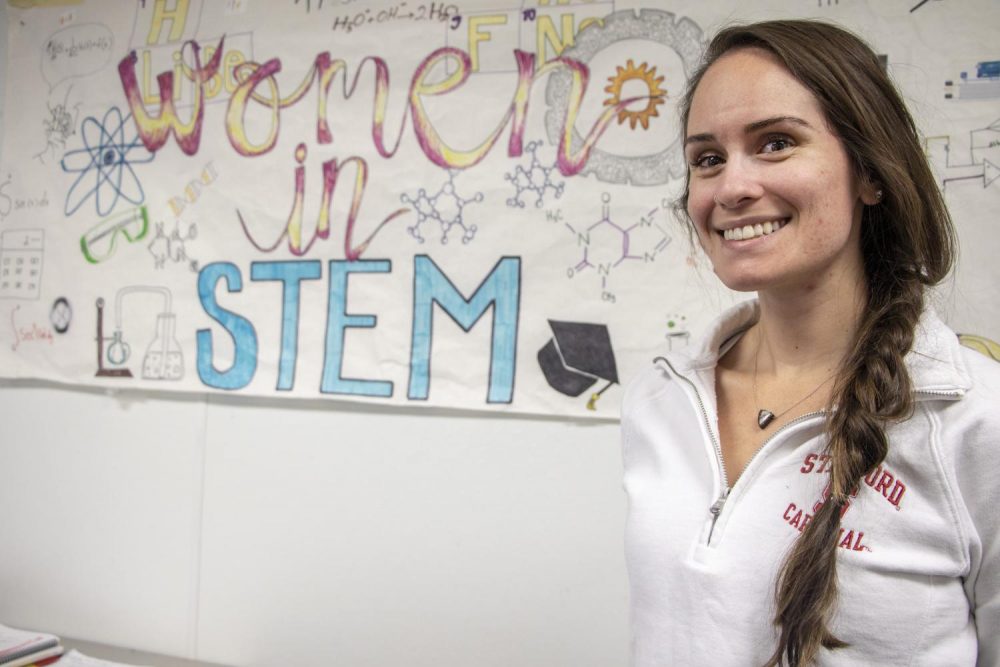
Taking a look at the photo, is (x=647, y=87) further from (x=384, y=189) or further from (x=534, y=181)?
(x=384, y=189)

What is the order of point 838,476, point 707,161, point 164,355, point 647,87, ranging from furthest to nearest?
1. point 164,355
2. point 647,87
3. point 707,161
4. point 838,476

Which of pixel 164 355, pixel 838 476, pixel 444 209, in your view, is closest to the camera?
pixel 838 476

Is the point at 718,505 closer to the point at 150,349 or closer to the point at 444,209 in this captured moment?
the point at 444,209

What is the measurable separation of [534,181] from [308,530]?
2.55 ft

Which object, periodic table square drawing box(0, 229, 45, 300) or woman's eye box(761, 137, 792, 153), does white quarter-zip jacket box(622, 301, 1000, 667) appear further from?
periodic table square drawing box(0, 229, 45, 300)

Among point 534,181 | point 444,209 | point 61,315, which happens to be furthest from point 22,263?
point 534,181

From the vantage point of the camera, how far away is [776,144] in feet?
2.39

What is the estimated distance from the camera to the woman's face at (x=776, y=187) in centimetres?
71

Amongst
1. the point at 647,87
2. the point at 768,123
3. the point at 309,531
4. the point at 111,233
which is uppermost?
the point at 647,87

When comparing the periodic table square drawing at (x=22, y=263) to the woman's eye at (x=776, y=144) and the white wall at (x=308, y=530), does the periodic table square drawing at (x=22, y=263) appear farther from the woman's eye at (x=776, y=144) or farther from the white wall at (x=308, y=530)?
the woman's eye at (x=776, y=144)

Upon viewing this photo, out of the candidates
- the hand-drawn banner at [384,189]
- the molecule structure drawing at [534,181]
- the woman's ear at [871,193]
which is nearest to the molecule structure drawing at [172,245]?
the hand-drawn banner at [384,189]

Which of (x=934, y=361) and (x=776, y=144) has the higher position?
(x=776, y=144)

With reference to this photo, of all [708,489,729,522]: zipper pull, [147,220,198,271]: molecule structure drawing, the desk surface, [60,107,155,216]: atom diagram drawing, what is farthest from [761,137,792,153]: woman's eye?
the desk surface

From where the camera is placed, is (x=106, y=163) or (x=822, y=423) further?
(x=106, y=163)
